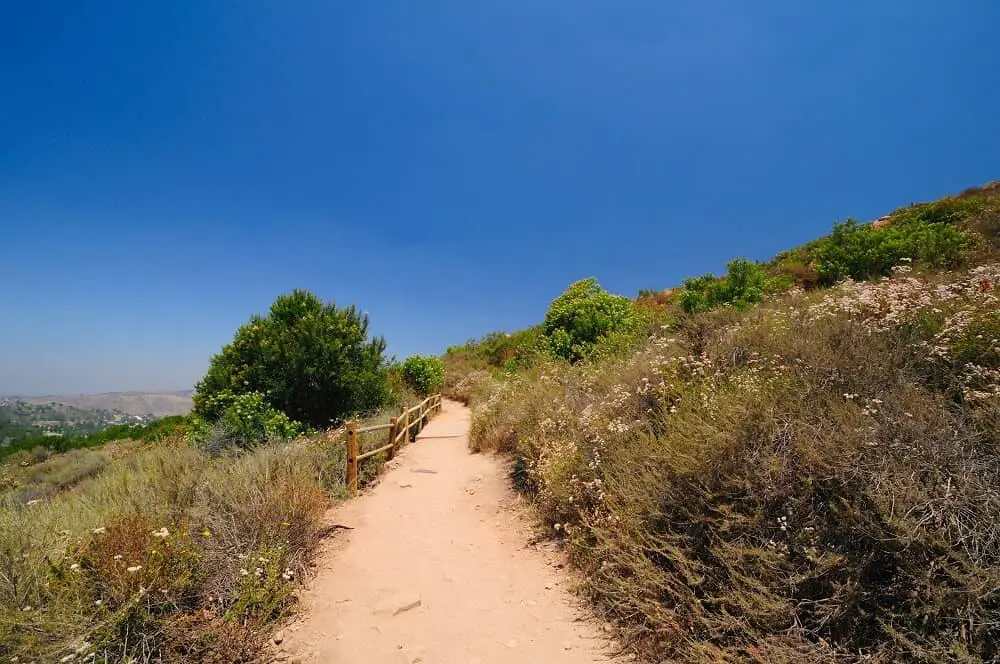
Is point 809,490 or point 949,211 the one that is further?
point 949,211

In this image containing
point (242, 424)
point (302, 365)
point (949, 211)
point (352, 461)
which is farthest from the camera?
point (949, 211)

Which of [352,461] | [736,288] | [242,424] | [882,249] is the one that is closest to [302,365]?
[242,424]

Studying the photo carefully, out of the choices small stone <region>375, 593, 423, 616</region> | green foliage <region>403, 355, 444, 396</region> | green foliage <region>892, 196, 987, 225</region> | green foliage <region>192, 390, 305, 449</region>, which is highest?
green foliage <region>892, 196, 987, 225</region>

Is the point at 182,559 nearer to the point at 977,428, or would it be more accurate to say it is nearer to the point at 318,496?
the point at 318,496

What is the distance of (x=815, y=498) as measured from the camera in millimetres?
3232

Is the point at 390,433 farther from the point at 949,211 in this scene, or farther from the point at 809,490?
the point at 949,211

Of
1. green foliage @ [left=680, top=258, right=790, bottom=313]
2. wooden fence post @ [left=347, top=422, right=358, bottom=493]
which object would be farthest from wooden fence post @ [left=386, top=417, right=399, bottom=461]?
green foliage @ [left=680, top=258, right=790, bottom=313]

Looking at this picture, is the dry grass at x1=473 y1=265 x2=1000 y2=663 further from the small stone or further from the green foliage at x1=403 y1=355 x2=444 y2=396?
the green foliage at x1=403 y1=355 x2=444 y2=396

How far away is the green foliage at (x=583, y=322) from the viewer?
1396 cm

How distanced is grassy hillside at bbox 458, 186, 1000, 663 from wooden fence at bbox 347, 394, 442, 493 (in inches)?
131

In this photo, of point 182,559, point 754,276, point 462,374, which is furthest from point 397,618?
point 462,374

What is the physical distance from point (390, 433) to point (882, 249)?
14923 mm

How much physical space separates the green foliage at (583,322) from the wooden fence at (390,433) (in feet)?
16.9

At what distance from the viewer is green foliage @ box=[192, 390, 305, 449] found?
9.03m
